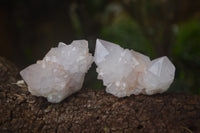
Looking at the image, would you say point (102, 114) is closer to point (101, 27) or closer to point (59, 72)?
point (59, 72)

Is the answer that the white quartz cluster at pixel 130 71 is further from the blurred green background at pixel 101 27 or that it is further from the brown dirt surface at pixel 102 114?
the blurred green background at pixel 101 27

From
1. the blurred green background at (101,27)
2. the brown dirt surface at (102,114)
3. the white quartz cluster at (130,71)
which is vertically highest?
the blurred green background at (101,27)

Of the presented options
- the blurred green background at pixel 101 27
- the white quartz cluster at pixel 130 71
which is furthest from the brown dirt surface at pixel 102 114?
the blurred green background at pixel 101 27

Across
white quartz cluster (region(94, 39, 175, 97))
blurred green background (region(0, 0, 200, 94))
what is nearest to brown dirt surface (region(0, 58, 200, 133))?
white quartz cluster (region(94, 39, 175, 97))

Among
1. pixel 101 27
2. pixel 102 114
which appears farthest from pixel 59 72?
pixel 101 27


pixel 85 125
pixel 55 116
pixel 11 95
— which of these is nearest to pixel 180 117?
pixel 85 125

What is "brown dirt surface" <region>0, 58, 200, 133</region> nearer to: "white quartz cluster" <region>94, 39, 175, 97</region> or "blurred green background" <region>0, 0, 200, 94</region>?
"white quartz cluster" <region>94, 39, 175, 97</region>

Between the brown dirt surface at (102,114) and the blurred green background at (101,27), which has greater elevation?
the blurred green background at (101,27)
